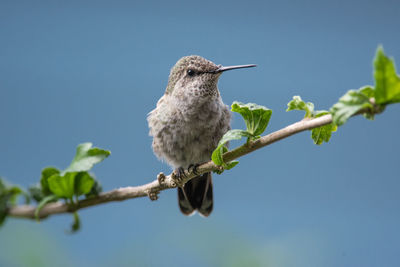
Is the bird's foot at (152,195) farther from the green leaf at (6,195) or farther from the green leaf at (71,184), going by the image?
the green leaf at (6,195)

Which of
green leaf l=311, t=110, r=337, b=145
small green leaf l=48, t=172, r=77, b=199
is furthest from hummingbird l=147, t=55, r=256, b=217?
green leaf l=311, t=110, r=337, b=145

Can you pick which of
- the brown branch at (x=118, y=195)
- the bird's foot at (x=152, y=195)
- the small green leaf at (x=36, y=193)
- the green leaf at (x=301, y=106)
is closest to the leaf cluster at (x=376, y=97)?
the green leaf at (x=301, y=106)

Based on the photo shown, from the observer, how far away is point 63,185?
103cm

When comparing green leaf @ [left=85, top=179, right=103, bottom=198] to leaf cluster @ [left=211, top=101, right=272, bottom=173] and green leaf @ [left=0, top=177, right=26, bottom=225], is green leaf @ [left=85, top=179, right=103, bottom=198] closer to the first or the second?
green leaf @ [left=0, top=177, right=26, bottom=225]

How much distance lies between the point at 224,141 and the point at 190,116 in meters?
0.75

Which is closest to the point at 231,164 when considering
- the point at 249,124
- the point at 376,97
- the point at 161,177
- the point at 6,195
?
the point at 249,124

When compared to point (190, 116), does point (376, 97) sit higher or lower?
lower

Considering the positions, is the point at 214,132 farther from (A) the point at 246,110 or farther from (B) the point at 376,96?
(B) the point at 376,96

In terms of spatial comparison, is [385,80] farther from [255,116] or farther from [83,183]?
[83,183]

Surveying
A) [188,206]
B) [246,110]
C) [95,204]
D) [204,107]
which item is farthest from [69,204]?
[188,206]

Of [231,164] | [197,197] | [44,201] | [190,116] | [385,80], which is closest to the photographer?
[385,80]

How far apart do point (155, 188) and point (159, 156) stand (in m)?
0.77

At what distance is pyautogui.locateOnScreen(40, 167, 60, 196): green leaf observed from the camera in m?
1.04

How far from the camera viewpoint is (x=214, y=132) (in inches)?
62.0
